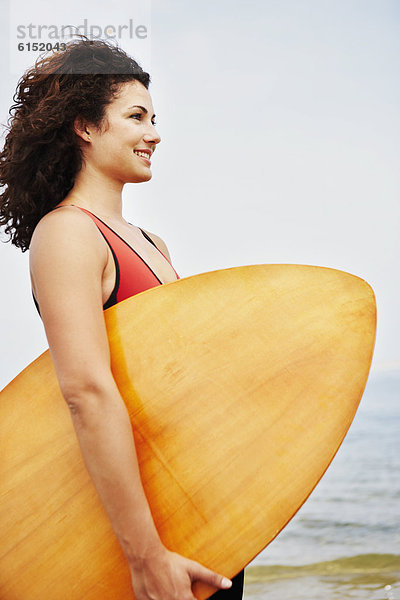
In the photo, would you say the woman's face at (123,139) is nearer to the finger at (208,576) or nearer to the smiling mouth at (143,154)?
the smiling mouth at (143,154)

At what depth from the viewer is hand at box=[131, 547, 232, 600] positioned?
933mm

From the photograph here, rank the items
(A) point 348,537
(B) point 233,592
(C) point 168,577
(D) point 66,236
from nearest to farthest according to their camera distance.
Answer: (C) point 168,577
(D) point 66,236
(B) point 233,592
(A) point 348,537

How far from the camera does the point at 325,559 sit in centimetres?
445

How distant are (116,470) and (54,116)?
83 centimetres

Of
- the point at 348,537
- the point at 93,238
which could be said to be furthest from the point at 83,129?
the point at 348,537

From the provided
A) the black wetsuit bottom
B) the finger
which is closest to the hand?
the finger

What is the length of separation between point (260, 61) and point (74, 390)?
8921 millimetres

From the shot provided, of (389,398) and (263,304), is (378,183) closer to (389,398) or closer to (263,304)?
(389,398)

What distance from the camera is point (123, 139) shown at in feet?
4.34

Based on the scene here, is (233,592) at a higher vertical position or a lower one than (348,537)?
higher

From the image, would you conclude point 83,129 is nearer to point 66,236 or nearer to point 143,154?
point 143,154

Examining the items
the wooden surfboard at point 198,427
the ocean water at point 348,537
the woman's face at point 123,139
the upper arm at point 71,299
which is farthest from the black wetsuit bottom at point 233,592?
the ocean water at point 348,537

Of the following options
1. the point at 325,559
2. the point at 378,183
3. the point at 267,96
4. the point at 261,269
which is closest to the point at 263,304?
the point at 261,269

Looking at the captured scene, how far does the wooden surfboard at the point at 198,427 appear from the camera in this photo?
101 cm
